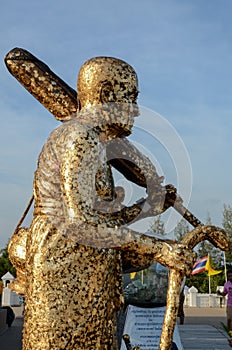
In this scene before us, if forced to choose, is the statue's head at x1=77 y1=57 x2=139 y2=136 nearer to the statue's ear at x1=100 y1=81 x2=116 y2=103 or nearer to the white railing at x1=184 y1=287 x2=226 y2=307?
the statue's ear at x1=100 y1=81 x2=116 y2=103

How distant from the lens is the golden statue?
7.11 ft

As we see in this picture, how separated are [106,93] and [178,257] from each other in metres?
0.78

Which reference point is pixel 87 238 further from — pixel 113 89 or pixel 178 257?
pixel 113 89

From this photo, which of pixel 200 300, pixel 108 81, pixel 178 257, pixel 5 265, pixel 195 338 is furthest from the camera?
pixel 5 265

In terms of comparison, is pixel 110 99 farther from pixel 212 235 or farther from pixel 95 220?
pixel 212 235

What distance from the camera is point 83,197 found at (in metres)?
2.15

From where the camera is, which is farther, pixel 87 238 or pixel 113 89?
pixel 113 89

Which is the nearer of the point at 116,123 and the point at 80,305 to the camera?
the point at 80,305

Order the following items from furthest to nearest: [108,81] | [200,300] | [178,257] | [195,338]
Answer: [200,300]
[195,338]
[108,81]
[178,257]

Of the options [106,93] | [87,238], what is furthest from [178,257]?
[106,93]

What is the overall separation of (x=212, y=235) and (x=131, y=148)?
2.20 ft

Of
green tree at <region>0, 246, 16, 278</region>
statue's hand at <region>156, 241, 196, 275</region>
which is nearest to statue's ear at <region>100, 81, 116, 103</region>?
statue's hand at <region>156, 241, 196, 275</region>

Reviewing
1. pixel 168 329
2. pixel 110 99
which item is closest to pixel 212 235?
pixel 168 329

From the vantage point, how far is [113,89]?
2.38 metres
